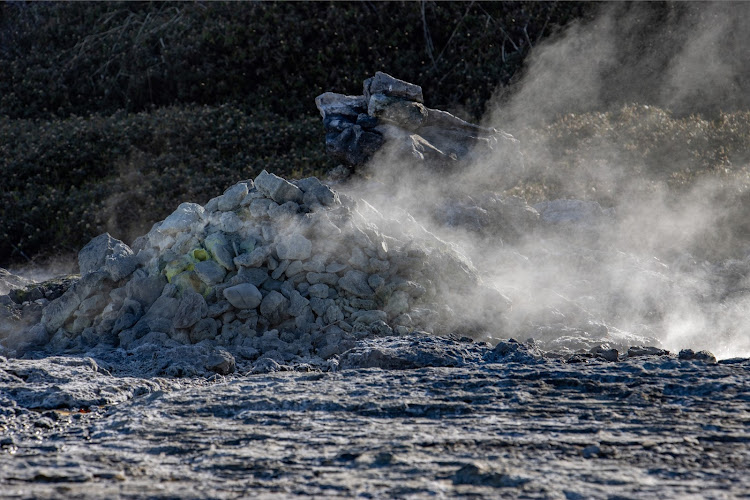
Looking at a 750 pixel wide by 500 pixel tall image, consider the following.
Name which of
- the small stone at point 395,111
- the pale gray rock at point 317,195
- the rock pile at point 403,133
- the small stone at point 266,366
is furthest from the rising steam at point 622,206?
the small stone at point 266,366

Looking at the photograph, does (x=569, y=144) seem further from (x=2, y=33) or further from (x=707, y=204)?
(x=2, y=33)

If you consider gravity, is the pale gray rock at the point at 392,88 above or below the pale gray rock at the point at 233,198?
above

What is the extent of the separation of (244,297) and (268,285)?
11.8 inches

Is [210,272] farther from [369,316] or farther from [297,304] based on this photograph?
[369,316]

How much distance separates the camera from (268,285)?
645cm

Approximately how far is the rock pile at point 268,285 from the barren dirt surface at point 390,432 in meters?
0.90

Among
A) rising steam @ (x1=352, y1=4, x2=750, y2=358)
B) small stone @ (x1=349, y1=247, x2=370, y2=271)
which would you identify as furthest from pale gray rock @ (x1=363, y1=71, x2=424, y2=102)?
small stone @ (x1=349, y1=247, x2=370, y2=271)

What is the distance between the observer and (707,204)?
10.4 m

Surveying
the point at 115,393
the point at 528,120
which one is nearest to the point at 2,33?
the point at 528,120

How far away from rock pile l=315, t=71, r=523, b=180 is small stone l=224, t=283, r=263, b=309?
16.4ft

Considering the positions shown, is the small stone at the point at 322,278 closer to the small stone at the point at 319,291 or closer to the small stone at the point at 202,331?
the small stone at the point at 319,291

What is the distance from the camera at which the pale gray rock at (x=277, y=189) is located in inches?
277

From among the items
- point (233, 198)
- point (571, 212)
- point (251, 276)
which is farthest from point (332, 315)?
point (571, 212)

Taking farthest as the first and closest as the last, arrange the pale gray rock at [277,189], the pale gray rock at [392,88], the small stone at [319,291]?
the pale gray rock at [392,88] < the pale gray rock at [277,189] < the small stone at [319,291]
